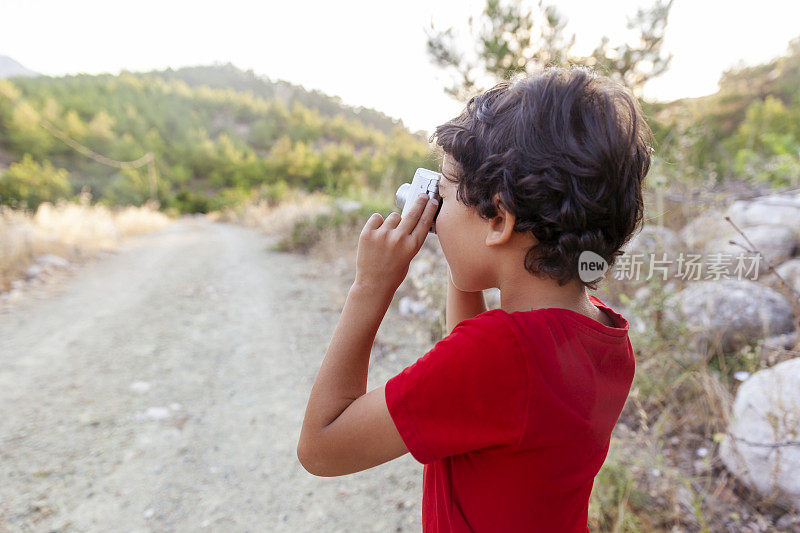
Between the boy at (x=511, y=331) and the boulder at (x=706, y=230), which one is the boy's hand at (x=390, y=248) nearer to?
the boy at (x=511, y=331)

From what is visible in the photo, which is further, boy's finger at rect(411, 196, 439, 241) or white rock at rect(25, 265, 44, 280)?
white rock at rect(25, 265, 44, 280)

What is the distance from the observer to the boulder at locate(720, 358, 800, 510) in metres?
1.59

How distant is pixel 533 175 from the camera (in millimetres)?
673

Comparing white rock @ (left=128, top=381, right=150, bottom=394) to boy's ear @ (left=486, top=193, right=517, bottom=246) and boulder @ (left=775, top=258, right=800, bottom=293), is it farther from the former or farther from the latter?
boulder @ (left=775, top=258, right=800, bottom=293)

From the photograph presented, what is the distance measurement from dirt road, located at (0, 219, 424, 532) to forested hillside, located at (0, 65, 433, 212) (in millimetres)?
5489

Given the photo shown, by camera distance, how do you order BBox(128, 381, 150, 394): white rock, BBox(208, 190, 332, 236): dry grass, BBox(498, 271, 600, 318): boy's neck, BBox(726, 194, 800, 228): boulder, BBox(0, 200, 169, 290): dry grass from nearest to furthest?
BBox(498, 271, 600, 318): boy's neck < BBox(128, 381, 150, 394): white rock < BBox(726, 194, 800, 228): boulder < BBox(0, 200, 169, 290): dry grass < BBox(208, 190, 332, 236): dry grass

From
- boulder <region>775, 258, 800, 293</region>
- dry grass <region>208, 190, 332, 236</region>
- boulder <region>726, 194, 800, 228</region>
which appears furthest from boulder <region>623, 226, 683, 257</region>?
dry grass <region>208, 190, 332, 236</region>

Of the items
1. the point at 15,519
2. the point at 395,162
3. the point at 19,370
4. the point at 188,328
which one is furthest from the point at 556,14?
the point at 395,162

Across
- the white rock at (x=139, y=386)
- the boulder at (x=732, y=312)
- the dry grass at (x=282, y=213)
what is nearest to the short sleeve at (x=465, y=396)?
the boulder at (x=732, y=312)

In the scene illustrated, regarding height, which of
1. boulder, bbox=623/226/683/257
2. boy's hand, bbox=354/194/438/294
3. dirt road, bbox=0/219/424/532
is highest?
boy's hand, bbox=354/194/438/294

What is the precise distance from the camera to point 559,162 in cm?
67

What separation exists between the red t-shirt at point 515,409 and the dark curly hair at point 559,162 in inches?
5.7

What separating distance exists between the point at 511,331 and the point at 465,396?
12 cm

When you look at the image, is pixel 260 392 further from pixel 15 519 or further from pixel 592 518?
pixel 592 518
